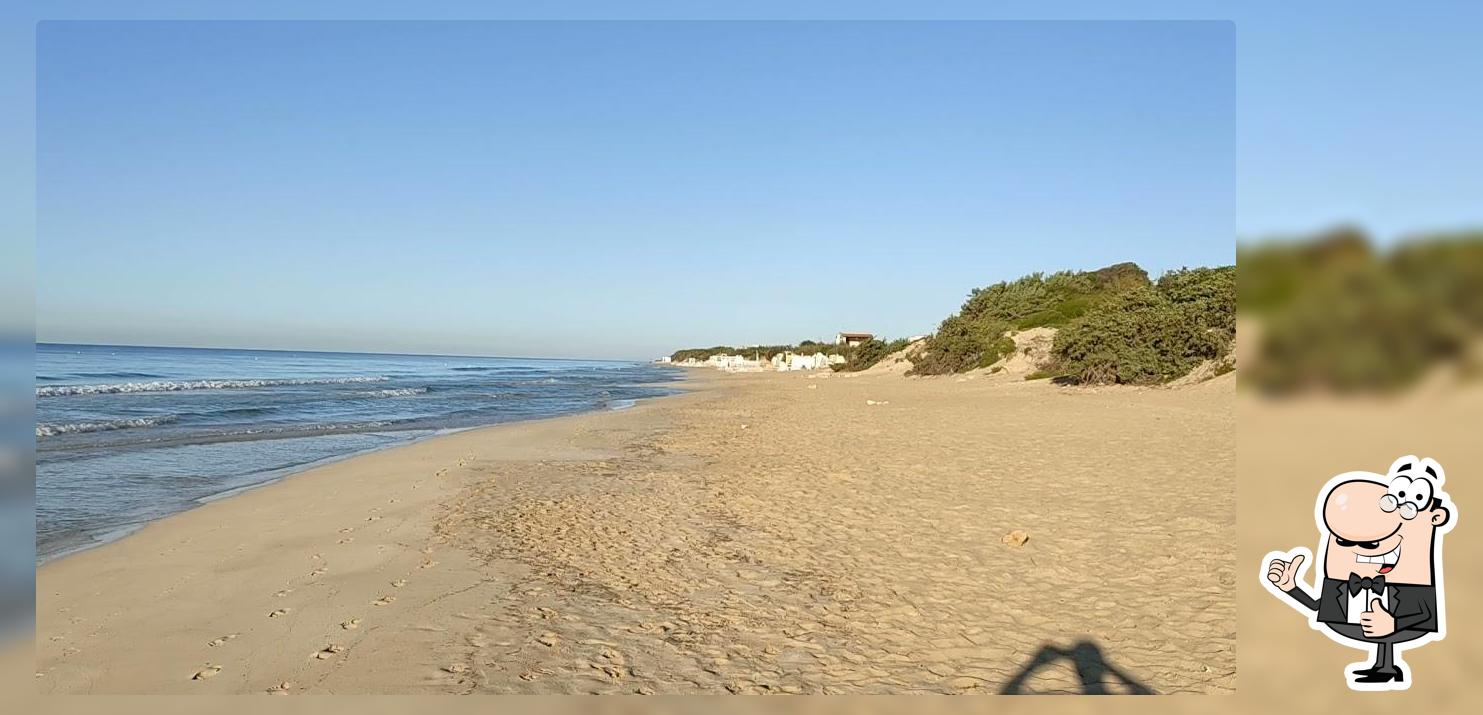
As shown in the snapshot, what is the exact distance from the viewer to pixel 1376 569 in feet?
8.05

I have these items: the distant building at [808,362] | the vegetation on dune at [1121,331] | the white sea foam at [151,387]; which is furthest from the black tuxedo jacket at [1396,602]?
the distant building at [808,362]

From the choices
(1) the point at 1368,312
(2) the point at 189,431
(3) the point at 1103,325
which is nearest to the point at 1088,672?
(1) the point at 1368,312

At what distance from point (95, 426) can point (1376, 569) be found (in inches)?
725

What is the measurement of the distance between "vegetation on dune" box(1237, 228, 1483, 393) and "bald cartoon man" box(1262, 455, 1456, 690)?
67cm

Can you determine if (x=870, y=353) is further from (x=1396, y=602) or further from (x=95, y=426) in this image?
(x=1396, y=602)

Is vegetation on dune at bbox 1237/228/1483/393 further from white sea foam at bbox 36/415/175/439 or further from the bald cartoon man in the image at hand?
white sea foam at bbox 36/415/175/439

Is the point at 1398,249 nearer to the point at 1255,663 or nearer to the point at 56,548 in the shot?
the point at 1255,663

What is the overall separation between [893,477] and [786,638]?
4991 millimetres

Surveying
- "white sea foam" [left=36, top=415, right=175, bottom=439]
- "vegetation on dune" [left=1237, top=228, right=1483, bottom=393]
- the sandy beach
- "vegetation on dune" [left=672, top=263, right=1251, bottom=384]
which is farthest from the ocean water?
"vegetation on dune" [left=672, top=263, right=1251, bottom=384]

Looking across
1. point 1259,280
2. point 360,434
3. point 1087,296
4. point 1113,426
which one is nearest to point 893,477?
point 1113,426

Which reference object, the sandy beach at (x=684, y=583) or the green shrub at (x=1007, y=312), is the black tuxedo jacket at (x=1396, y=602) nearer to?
the sandy beach at (x=684, y=583)

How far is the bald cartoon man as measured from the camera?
228 centimetres

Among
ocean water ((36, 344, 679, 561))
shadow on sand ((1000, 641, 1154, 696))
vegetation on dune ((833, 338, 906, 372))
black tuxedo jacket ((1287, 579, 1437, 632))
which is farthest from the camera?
vegetation on dune ((833, 338, 906, 372))

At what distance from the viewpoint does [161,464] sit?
10.7 meters
